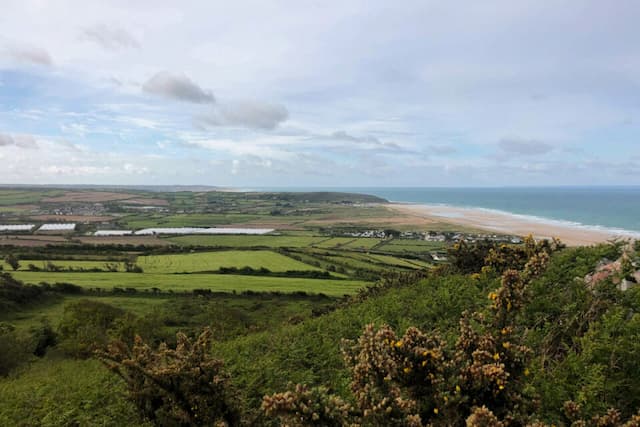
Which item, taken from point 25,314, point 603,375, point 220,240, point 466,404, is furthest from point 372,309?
point 220,240

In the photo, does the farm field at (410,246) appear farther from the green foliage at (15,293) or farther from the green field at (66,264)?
the green foliage at (15,293)

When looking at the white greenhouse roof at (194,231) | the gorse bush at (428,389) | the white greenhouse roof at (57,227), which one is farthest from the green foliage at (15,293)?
the white greenhouse roof at (57,227)

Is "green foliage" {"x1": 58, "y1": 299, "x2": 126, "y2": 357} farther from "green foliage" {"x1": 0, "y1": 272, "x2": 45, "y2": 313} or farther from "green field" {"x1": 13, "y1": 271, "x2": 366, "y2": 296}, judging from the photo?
"green field" {"x1": 13, "y1": 271, "x2": 366, "y2": 296}

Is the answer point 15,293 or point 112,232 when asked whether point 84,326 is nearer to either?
point 15,293

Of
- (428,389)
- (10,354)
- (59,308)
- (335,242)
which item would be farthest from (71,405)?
(335,242)

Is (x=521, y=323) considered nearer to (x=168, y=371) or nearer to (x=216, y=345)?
(x=168, y=371)

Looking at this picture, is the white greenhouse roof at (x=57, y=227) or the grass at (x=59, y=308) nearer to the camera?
the grass at (x=59, y=308)

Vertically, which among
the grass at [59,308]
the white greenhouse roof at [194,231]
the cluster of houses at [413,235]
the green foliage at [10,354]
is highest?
the cluster of houses at [413,235]

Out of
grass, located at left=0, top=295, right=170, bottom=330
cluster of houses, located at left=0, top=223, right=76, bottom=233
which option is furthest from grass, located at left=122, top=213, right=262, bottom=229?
grass, located at left=0, top=295, right=170, bottom=330
